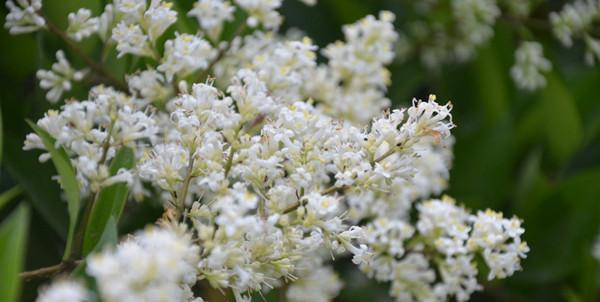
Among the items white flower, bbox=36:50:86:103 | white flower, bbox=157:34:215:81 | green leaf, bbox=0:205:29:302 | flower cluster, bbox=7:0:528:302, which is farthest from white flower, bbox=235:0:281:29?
green leaf, bbox=0:205:29:302

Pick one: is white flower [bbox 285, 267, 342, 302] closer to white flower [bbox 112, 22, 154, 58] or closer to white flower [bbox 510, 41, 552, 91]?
white flower [bbox 112, 22, 154, 58]

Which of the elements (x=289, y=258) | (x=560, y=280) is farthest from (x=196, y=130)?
(x=560, y=280)

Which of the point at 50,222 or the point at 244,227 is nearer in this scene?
the point at 244,227

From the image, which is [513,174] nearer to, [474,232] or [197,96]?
[474,232]

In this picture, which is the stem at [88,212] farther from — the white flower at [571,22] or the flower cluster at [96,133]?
the white flower at [571,22]

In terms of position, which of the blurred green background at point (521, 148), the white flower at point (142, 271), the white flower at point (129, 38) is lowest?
the white flower at point (142, 271)

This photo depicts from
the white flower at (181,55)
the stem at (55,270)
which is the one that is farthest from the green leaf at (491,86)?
the stem at (55,270)
